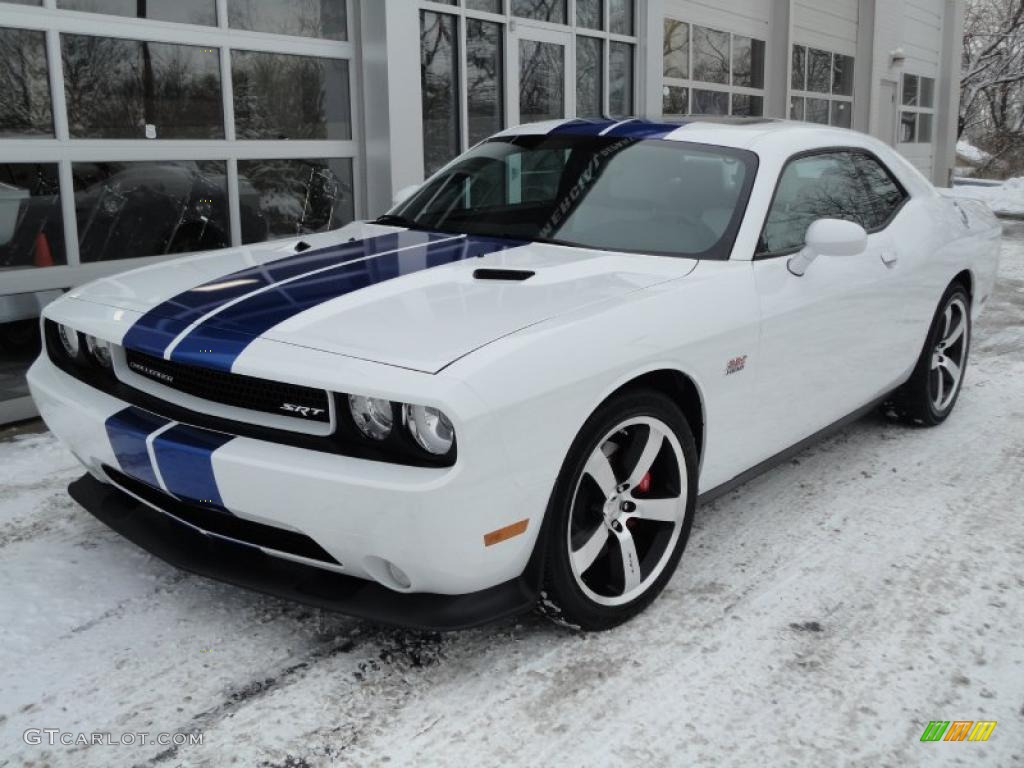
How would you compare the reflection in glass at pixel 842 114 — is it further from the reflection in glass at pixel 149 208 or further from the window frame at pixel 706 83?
the reflection in glass at pixel 149 208

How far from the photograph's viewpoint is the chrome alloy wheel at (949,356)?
4.98 m

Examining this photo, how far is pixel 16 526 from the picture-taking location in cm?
381

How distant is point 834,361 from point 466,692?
6.53ft

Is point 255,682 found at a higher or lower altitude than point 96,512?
lower

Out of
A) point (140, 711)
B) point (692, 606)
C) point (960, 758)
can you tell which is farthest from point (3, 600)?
point (960, 758)

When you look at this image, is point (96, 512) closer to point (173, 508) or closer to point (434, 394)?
point (173, 508)

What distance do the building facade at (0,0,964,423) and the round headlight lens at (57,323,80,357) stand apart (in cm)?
207

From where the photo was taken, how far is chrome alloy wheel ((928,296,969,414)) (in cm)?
498

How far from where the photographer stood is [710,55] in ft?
46.9

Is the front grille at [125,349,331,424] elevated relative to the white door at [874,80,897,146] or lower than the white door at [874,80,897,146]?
lower

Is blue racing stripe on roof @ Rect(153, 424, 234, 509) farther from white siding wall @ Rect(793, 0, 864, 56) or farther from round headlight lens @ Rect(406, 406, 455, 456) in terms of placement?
white siding wall @ Rect(793, 0, 864, 56)

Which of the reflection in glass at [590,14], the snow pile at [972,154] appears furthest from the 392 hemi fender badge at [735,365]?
the snow pile at [972,154]

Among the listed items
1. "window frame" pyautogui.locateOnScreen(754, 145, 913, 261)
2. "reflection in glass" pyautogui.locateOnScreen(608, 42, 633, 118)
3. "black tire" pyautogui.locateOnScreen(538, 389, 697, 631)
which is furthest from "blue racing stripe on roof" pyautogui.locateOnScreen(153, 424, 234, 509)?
"reflection in glass" pyautogui.locateOnScreen(608, 42, 633, 118)

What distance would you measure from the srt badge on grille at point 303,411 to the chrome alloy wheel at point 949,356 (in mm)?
3374
